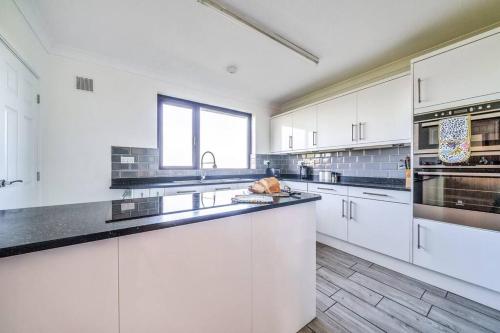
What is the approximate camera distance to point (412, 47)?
7.22 feet

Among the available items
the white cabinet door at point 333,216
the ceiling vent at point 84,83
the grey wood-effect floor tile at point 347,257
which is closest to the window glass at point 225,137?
the ceiling vent at point 84,83

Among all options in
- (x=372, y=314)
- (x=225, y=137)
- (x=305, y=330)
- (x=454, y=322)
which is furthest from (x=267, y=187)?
(x=225, y=137)

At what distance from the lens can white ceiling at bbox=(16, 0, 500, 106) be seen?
1.67 m

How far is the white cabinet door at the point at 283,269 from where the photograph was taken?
3.79ft

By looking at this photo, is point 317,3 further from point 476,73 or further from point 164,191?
point 164,191

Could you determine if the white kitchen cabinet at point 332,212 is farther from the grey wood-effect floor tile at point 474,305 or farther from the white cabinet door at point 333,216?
the grey wood-effect floor tile at point 474,305

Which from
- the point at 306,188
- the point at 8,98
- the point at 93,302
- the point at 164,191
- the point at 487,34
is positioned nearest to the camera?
the point at 93,302

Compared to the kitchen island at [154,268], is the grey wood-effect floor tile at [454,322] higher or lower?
lower

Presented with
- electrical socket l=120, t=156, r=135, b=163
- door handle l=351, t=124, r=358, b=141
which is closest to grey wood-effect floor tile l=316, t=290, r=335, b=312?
door handle l=351, t=124, r=358, b=141

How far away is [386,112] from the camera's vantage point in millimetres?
2385

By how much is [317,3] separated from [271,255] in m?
2.01

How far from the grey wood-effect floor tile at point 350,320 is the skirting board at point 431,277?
39.4 inches

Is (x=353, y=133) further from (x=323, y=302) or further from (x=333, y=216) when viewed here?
(x=323, y=302)

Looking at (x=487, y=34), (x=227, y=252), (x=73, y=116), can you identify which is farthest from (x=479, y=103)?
(x=73, y=116)
